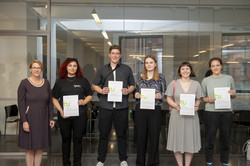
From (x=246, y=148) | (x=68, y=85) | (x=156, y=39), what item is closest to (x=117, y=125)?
(x=68, y=85)

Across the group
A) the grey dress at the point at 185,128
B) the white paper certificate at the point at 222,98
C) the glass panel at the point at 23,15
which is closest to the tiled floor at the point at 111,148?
the grey dress at the point at 185,128

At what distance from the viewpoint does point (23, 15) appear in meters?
5.57

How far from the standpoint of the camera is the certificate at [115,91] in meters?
4.30

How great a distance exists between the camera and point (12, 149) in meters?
5.66

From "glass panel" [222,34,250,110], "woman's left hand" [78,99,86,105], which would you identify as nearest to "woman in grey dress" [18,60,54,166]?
"woman's left hand" [78,99,86,105]

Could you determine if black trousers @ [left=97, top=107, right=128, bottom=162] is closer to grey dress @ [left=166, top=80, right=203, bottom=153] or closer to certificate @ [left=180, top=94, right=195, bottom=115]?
grey dress @ [left=166, top=80, right=203, bottom=153]

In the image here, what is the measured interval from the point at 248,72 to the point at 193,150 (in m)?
2.49

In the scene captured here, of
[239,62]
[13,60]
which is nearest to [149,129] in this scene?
[239,62]

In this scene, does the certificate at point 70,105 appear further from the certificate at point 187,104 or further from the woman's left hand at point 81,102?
the certificate at point 187,104

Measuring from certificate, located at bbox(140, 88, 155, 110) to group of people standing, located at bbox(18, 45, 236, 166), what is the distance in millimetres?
86

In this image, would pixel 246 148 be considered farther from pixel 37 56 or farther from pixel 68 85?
pixel 37 56

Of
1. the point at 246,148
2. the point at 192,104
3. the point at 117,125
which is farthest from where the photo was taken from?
the point at 246,148

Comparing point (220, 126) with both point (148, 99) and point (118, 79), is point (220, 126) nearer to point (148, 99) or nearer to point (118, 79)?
point (148, 99)

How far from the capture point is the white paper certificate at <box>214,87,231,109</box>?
4.35 metres
